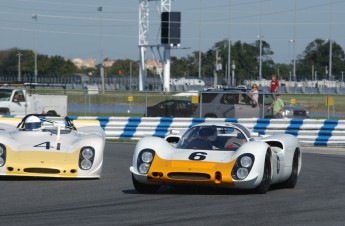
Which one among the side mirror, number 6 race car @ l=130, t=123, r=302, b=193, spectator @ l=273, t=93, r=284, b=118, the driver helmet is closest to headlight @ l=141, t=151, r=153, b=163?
number 6 race car @ l=130, t=123, r=302, b=193

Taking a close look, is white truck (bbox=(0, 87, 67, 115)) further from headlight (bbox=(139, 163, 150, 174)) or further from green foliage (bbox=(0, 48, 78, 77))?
green foliage (bbox=(0, 48, 78, 77))

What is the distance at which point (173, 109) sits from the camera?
104 ft

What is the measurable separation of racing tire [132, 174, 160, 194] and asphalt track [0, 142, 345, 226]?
0.33 feet

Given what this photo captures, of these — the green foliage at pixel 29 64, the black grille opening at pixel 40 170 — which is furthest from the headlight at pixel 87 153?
the green foliage at pixel 29 64

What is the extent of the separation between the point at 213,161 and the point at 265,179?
2.71 feet

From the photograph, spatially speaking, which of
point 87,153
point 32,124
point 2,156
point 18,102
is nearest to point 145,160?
point 87,153

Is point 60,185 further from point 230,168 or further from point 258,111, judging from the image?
point 258,111

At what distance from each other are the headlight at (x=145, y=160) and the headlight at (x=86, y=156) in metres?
1.79

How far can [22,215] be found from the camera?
9.44 meters

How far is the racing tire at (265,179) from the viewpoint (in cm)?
1197

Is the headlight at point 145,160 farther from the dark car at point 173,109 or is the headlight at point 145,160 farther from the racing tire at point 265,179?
the dark car at point 173,109

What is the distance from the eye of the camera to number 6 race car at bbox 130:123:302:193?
38.3 ft

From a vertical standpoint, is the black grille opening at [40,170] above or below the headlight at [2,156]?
below

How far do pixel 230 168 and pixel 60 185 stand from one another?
9.60 ft
